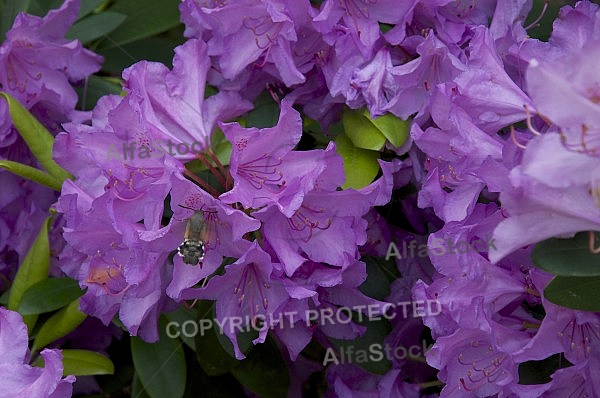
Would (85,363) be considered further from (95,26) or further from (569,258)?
(569,258)

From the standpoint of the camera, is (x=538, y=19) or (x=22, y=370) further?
(x=538, y=19)

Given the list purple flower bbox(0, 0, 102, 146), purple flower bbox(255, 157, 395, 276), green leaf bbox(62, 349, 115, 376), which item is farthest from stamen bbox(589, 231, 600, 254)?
purple flower bbox(0, 0, 102, 146)

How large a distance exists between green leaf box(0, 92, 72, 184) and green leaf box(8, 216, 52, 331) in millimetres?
69

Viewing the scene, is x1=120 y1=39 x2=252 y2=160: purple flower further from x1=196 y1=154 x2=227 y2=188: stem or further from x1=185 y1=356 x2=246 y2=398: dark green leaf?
x1=185 y1=356 x2=246 y2=398: dark green leaf

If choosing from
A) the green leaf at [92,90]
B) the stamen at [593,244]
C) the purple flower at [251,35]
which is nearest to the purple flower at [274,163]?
the purple flower at [251,35]

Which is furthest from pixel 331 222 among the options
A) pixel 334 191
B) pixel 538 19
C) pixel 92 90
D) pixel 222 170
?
Answer: pixel 92 90

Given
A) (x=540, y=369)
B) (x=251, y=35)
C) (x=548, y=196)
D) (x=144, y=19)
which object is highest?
(x=548, y=196)

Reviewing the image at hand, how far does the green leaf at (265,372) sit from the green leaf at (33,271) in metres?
0.29

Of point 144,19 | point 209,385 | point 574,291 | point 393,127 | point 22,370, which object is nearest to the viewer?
point 574,291

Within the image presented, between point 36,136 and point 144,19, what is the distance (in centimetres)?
28

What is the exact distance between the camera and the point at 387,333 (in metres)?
1.29

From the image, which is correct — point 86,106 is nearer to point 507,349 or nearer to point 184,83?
point 184,83

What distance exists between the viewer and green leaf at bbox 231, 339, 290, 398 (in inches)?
51.8

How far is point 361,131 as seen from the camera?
47.3 inches
